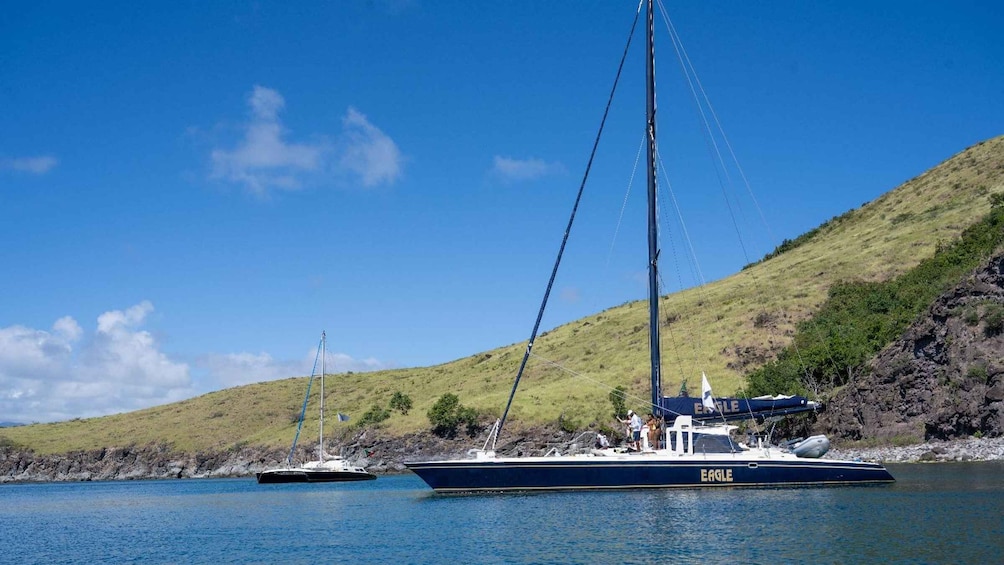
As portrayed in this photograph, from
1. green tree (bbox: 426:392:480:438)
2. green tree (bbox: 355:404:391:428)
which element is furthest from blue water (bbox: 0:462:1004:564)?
green tree (bbox: 355:404:391:428)

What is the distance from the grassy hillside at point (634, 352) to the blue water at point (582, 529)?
41813 mm

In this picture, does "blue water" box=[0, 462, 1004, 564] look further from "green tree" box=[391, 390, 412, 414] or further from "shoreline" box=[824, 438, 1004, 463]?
Answer: "green tree" box=[391, 390, 412, 414]

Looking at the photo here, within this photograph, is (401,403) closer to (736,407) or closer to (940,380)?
(940,380)

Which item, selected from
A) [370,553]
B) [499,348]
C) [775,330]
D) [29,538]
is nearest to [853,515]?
[370,553]

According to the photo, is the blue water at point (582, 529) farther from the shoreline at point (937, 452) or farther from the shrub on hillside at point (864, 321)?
the shrub on hillside at point (864, 321)

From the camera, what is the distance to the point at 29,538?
40.7 meters

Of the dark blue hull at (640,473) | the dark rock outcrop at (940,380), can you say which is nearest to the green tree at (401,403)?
the dark rock outcrop at (940,380)

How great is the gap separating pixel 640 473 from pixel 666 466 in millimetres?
1234

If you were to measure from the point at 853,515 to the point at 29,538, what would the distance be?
35.8 metres

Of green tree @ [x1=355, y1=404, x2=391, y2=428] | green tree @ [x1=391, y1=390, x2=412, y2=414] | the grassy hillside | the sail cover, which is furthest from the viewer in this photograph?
green tree @ [x1=391, y1=390, x2=412, y2=414]

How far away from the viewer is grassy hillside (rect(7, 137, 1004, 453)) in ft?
303

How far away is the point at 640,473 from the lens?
133 ft

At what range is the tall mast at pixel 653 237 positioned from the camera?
42.4m

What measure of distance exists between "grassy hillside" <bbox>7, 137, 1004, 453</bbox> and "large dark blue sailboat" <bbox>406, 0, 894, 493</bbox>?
39769 millimetres
